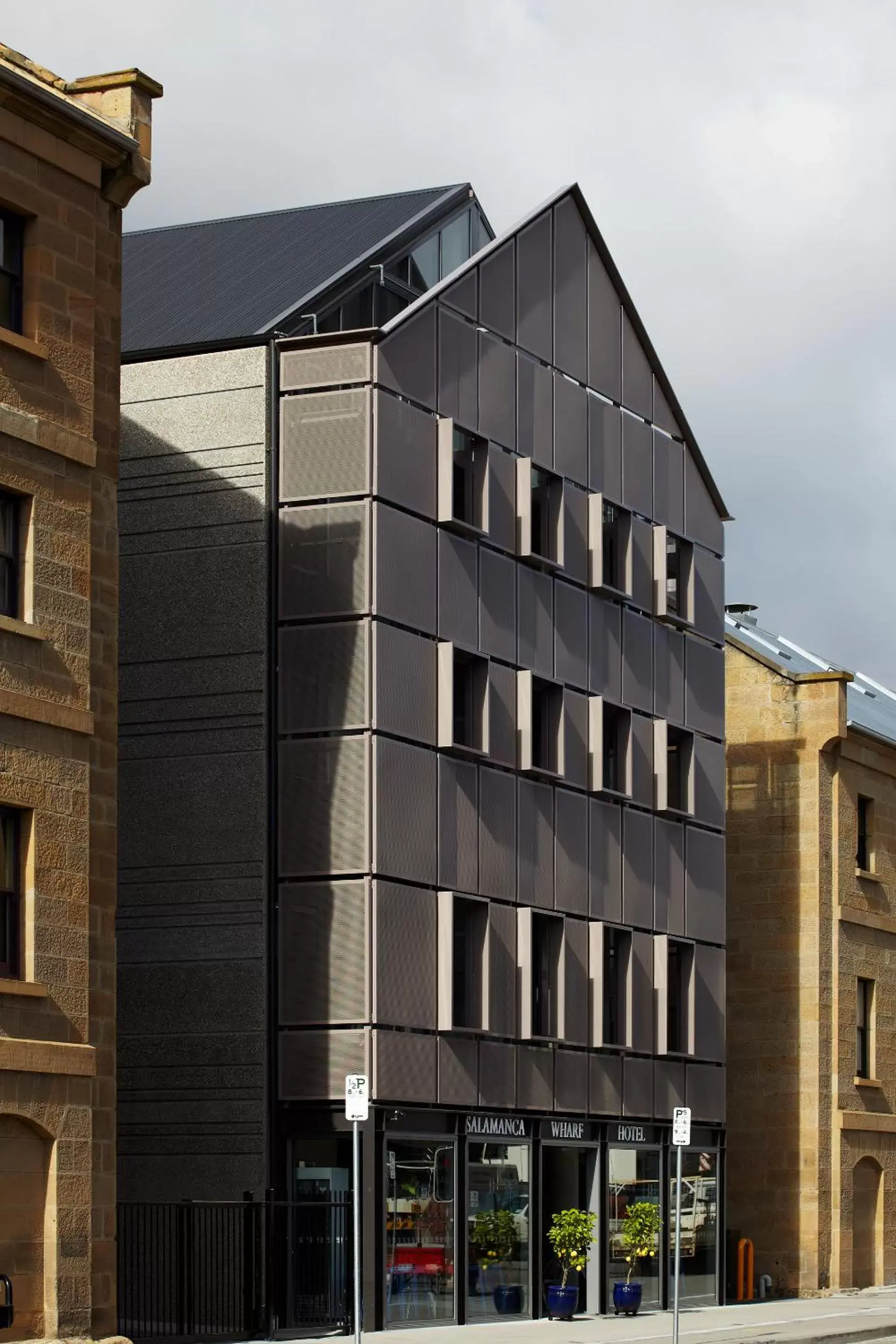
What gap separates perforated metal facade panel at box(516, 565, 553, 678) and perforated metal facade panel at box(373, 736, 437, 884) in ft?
11.3

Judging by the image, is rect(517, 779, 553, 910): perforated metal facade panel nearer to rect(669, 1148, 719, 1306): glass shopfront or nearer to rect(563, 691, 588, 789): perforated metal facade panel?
rect(563, 691, 588, 789): perforated metal facade panel

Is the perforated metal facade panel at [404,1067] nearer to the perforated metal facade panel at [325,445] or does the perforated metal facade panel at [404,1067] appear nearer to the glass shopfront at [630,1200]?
the glass shopfront at [630,1200]

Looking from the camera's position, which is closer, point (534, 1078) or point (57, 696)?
point (57, 696)

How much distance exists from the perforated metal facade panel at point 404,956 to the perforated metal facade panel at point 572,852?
395cm

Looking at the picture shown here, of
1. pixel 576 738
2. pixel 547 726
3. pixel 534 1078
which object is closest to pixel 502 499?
pixel 547 726

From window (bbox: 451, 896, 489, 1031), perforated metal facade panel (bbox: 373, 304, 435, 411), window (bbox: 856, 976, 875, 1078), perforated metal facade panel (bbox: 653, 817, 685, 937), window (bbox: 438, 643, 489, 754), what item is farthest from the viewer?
window (bbox: 856, 976, 875, 1078)

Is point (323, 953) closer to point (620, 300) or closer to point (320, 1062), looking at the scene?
point (320, 1062)

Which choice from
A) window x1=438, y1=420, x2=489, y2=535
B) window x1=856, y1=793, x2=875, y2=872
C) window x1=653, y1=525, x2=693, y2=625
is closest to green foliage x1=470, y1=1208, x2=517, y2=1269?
window x1=438, y1=420, x2=489, y2=535

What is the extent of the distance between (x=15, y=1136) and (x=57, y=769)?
3.90 m

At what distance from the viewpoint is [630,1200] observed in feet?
131

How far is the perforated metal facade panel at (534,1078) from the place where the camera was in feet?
120

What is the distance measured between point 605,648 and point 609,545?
200 centimetres

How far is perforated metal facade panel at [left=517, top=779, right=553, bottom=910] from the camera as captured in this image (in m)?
37.0

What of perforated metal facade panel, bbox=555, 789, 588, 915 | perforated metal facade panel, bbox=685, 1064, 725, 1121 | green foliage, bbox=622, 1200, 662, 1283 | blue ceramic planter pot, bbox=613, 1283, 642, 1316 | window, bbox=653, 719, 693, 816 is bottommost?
blue ceramic planter pot, bbox=613, 1283, 642, 1316
